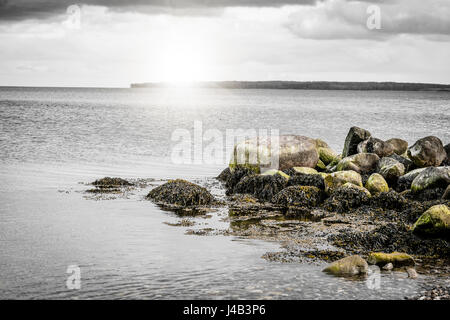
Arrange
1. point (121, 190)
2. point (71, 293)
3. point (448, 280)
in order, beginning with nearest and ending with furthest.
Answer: point (71, 293) < point (448, 280) < point (121, 190)

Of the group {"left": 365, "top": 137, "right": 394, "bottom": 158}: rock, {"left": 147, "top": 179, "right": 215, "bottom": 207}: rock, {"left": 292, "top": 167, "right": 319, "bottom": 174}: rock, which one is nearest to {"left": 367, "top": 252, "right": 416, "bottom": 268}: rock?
{"left": 147, "top": 179, "right": 215, "bottom": 207}: rock

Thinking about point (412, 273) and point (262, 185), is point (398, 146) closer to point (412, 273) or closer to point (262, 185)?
point (262, 185)

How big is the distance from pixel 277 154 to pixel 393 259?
9281mm

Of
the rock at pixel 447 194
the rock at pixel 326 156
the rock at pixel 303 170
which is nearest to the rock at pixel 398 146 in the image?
the rock at pixel 326 156

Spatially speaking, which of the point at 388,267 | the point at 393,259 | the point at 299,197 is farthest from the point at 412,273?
the point at 299,197

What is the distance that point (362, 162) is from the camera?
17828 millimetres

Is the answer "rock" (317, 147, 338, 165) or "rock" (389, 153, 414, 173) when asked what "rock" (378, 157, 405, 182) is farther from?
"rock" (317, 147, 338, 165)

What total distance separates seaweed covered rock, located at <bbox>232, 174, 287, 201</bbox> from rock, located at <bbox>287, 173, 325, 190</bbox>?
299 millimetres

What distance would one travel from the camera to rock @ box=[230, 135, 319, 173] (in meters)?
17.9

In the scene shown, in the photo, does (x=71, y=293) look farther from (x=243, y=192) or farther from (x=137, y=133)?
(x=137, y=133)

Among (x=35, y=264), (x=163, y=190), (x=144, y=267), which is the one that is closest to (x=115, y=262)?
(x=144, y=267)

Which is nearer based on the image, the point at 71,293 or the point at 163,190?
the point at 71,293

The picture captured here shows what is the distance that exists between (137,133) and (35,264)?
105ft

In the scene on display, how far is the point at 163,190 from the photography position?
49.2ft
